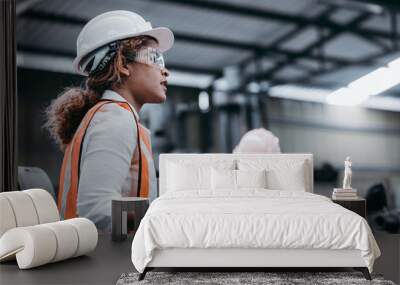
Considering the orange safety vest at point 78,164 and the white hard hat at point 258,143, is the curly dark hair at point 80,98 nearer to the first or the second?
the orange safety vest at point 78,164

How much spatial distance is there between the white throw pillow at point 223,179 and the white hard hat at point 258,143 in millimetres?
674

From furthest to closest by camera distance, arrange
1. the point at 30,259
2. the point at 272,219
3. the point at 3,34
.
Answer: the point at 3,34, the point at 30,259, the point at 272,219

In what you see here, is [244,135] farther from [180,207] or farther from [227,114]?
[180,207]

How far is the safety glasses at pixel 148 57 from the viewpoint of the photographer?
553cm

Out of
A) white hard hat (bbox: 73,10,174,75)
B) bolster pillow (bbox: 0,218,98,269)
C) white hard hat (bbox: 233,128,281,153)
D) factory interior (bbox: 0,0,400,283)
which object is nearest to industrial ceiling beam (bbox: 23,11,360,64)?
factory interior (bbox: 0,0,400,283)

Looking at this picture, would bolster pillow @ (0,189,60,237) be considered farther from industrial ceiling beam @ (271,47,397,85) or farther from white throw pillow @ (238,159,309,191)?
industrial ceiling beam @ (271,47,397,85)

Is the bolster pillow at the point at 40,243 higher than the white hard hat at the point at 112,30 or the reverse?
the reverse

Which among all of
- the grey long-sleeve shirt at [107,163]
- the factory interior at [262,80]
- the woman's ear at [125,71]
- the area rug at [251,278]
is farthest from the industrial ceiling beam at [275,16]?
the area rug at [251,278]

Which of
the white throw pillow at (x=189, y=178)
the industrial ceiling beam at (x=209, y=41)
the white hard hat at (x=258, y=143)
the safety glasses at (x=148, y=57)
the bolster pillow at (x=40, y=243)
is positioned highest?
the industrial ceiling beam at (x=209, y=41)

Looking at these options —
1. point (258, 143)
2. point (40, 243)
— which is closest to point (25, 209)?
point (40, 243)

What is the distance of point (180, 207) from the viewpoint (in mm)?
3682

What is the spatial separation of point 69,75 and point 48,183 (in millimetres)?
1199

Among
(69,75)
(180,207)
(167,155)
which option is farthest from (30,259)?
(69,75)

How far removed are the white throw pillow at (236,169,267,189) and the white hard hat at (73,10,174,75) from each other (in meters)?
1.79
